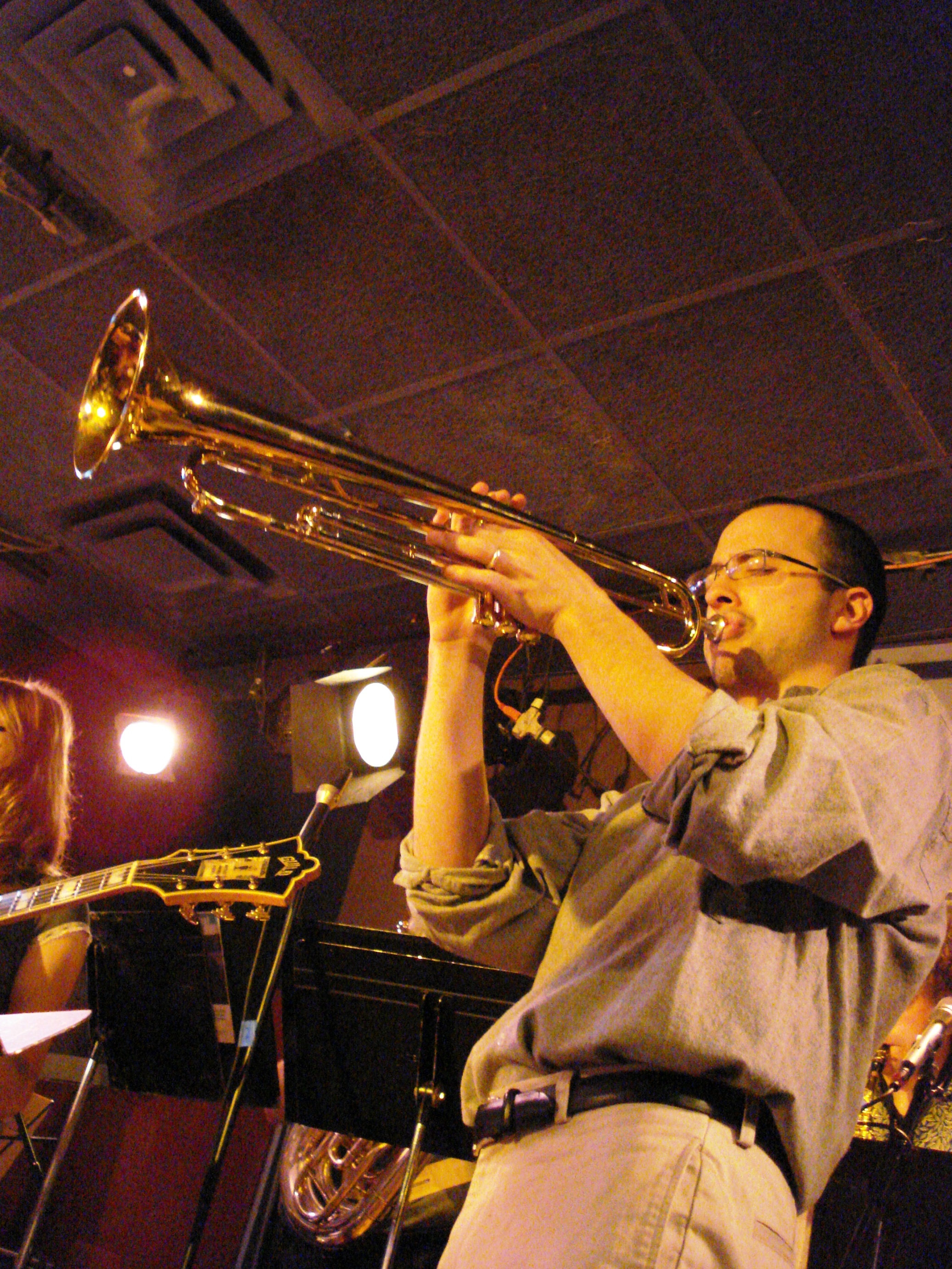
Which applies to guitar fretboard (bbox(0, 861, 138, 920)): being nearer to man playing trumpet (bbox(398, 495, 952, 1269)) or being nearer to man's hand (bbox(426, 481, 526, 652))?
man's hand (bbox(426, 481, 526, 652))

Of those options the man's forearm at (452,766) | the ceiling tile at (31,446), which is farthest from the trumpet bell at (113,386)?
the ceiling tile at (31,446)

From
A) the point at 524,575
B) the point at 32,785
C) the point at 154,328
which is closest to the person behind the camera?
the point at 524,575

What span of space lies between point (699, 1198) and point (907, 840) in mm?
518

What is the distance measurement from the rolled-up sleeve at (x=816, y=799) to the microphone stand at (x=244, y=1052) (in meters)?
1.79

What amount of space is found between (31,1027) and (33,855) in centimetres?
182

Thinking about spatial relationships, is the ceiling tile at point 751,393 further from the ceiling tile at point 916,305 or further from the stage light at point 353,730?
the stage light at point 353,730

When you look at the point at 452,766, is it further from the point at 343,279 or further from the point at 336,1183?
the point at 336,1183

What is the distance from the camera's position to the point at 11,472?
4.51m

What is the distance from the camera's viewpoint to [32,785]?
140 inches

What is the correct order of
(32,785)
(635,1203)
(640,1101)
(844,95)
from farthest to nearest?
(32,785)
(844,95)
(640,1101)
(635,1203)

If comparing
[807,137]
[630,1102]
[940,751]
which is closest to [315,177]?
[807,137]

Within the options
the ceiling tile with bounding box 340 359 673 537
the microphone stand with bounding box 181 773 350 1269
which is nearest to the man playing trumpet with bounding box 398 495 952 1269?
the microphone stand with bounding box 181 773 350 1269

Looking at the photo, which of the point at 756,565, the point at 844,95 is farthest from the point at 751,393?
the point at 756,565

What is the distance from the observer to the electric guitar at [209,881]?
2.78 meters
